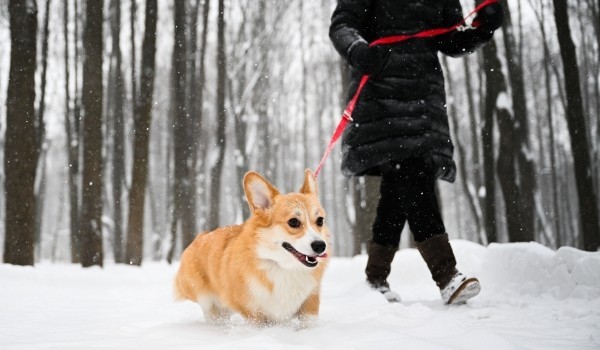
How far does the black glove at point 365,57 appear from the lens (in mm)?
3342

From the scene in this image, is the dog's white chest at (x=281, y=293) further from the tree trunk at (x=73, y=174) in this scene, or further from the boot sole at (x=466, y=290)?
the tree trunk at (x=73, y=174)

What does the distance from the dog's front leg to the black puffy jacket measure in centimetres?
113

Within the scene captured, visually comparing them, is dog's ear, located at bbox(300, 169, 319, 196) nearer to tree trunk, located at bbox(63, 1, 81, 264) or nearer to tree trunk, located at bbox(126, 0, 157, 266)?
tree trunk, located at bbox(126, 0, 157, 266)

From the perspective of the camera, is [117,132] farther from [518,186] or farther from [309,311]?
[309,311]

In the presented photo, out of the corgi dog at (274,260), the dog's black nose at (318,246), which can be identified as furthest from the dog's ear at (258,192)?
the dog's black nose at (318,246)

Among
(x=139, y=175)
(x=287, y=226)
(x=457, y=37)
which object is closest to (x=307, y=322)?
(x=287, y=226)

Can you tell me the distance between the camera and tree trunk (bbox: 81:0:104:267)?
8.62 m

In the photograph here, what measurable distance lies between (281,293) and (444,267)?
4.05 ft

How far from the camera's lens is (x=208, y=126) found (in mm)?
22531

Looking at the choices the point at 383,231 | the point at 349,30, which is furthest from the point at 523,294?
the point at 349,30

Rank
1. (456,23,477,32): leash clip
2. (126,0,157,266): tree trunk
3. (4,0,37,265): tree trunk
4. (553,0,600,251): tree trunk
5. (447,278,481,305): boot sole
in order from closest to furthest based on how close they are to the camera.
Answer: (447,278,481,305): boot sole, (456,23,477,32): leash clip, (4,0,37,265): tree trunk, (553,0,600,251): tree trunk, (126,0,157,266): tree trunk

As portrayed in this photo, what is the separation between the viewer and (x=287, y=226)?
9.21 feet

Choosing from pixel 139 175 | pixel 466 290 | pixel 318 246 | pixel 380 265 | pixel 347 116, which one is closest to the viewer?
pixel 318 246

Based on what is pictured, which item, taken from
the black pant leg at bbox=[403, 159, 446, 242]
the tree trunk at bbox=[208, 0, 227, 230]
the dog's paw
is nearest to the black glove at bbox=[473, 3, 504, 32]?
the black pant leg at bbox=[403, 159, 446, 242]
